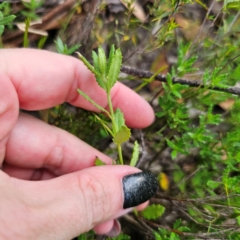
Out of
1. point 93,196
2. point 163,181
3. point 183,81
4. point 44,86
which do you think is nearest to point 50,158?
point 44,86

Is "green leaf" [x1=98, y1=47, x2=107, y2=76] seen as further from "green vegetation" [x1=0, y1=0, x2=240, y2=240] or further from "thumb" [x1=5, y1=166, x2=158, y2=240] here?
"thumb" [x1=5, y1=166, x2=158, y2=240]

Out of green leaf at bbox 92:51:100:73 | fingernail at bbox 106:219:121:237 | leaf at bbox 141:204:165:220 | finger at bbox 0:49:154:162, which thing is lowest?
fingernail at bbox 106:219:121:237

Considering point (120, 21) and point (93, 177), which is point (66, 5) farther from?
point (93, 177)

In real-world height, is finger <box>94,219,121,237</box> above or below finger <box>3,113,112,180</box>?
below

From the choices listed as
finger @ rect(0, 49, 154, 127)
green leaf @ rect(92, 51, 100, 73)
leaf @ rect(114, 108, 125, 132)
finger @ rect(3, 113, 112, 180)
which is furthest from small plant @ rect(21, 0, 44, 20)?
leaf @ rect(114, 108, 125, 132)

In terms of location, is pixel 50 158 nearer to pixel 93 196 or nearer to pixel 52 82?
pixel 52 82

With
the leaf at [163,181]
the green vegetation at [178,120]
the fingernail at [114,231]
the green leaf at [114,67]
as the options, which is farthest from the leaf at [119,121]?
the leaf at [163,181]
